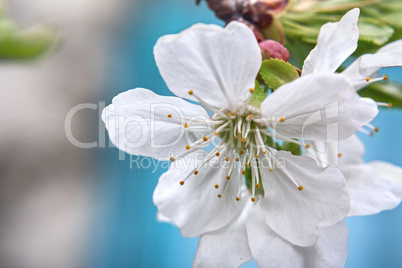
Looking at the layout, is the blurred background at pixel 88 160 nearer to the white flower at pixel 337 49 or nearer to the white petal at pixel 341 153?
the white petal at pixel 341 153

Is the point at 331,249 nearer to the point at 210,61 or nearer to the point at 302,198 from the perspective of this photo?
the point at 302,198

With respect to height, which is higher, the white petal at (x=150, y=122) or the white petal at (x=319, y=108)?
the white petal at (x=150, y=122)

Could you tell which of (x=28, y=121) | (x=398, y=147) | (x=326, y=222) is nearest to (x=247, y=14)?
(x=326, y=222)

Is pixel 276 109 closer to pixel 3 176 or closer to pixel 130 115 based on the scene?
pixel 130 115

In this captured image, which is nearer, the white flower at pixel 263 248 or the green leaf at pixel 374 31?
the white flower at pixel 263 248

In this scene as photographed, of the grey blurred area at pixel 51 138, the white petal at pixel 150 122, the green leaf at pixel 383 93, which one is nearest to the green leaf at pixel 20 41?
the white petal at pixel 150 122

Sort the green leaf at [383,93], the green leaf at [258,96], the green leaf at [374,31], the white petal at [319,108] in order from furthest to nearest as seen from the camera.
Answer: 1. the green leaf at [383,93]
2. the green leaf at [374,31]
3. the green leaf at [258,96]
4. the white petal at [319,108]
